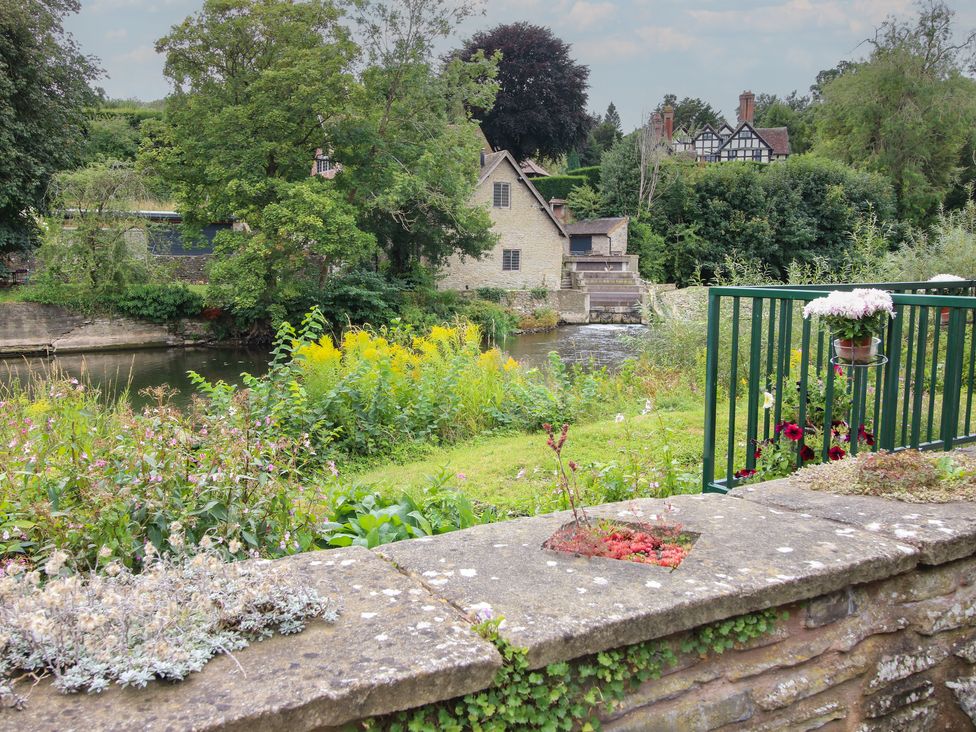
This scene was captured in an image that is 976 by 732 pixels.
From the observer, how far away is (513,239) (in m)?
38.7

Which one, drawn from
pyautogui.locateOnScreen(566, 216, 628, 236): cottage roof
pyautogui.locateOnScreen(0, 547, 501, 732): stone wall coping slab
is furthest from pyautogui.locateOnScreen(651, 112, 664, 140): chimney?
pyautogui.locateOnScreen(0, 547, 501, 732): stone wall coping slab

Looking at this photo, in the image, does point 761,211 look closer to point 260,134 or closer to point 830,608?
point 260,134

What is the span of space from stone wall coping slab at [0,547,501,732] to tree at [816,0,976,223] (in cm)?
4474

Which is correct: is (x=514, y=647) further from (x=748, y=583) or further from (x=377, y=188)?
(x=377, y=188)

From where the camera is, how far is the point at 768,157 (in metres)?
60.4

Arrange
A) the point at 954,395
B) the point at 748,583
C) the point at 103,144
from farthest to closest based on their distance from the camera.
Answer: the point at 103,144
the point at 954,395
the point at 748,583

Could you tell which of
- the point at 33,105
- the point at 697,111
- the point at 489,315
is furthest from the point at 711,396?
the point at 697,111

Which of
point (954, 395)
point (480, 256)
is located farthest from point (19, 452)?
point (480, 256)

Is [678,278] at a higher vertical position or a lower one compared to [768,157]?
lower

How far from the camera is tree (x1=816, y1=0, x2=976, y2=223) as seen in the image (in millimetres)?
40750

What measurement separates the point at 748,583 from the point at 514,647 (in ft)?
2.65

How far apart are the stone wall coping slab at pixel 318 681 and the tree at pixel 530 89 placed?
2029 inches

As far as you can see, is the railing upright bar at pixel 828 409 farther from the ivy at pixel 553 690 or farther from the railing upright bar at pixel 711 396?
the ivy at pixel 553 690

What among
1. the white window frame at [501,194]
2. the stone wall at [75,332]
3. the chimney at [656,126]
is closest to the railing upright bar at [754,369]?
the stone wall at [75,332]
